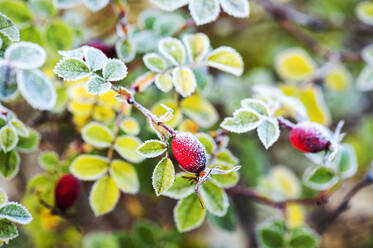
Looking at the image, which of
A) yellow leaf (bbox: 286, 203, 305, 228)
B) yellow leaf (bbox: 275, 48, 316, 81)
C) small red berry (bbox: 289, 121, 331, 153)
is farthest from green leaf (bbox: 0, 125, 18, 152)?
yellow leaf (bbox: 275, 48, 316, 81)

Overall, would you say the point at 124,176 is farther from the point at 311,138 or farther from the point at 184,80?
the point at 311,138

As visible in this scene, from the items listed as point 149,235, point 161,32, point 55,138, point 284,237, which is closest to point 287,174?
point 284,237

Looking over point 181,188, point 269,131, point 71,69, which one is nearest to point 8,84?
point 71,69

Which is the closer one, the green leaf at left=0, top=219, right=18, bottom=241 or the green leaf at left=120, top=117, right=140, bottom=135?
the green leaf at left=0, top=219, right=18, bottom=241

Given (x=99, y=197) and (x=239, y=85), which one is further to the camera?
(x=239, y=85)

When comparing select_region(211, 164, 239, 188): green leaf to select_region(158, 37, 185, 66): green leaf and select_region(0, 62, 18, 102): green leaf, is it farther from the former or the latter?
select_region(0, 62, 18, 102): green leaf

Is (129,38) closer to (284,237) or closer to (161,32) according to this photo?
(161,32)

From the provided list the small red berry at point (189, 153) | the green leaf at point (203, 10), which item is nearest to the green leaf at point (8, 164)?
the small red berry at point (189, 153)
